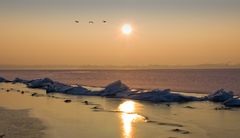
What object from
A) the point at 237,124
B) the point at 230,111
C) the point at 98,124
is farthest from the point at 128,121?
the point at 230,111

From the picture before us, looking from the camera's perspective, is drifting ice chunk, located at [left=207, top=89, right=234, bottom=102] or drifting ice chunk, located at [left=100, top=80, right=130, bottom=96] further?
drifting ice chunk, located at [left=100, top=80, right=130, bottom=96]

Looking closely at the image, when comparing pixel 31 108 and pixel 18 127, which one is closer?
Result: pixel 18 127

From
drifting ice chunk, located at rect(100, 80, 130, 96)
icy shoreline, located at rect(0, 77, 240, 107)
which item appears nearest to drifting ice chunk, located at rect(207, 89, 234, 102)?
icy shoreline, located at rect(0, 77, 240, 107)

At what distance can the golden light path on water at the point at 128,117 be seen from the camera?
23.3 m

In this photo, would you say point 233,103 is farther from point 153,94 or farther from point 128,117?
point 128,117

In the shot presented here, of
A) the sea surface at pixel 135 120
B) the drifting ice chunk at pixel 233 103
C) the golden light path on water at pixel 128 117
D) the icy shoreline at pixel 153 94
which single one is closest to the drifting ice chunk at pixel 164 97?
the icy shoreline at pixel 153 94

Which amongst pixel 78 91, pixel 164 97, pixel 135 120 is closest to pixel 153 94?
pixel 164 97

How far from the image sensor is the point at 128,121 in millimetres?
27703

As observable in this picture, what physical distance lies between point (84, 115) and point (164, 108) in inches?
306

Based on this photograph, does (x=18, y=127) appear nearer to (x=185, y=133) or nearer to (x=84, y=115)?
(x=84, y=115)

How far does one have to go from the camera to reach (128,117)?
29703 millimetres

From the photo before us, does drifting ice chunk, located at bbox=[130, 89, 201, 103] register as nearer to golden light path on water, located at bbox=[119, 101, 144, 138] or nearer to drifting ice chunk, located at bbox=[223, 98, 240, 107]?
golden light path on water, located at bbox=[119, 101, 144, 138]

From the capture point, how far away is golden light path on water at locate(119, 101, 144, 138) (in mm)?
23337

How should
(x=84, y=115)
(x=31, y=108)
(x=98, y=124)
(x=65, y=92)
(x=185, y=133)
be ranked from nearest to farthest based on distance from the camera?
(x=185, y=133) → (x=98, y=124) → (x=84, y=115) → (x=31, y=108) → (x=65, y=92)
